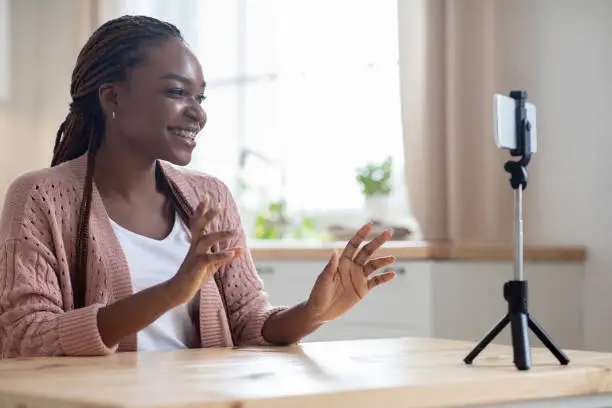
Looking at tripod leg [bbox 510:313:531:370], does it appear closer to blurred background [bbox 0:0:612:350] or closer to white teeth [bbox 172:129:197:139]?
white teeth [bbox 172:129:197:139]

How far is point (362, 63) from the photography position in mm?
4227

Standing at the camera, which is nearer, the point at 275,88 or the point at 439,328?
the point at 439,328

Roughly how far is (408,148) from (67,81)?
82.2 inches

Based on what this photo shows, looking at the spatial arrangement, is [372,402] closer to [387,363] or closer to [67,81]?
[387,363]

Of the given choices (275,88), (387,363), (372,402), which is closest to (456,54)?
(275,88)

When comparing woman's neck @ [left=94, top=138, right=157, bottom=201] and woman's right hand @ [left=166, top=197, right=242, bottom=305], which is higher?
woman's neck @ [left=94, top=138, right=157, bottom=201]

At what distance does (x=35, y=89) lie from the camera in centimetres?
508

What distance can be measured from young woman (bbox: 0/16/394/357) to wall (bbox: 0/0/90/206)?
10.1 feet

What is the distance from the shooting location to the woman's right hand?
4.80 feet

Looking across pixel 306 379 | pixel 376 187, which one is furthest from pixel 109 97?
pixel 376 187

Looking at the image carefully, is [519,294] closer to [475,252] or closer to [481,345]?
[481,345]

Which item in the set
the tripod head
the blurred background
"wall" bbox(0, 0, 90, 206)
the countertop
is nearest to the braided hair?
the tripod head

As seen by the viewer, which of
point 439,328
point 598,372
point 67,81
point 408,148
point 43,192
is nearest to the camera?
point 598,372

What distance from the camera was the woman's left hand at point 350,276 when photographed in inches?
64.6
